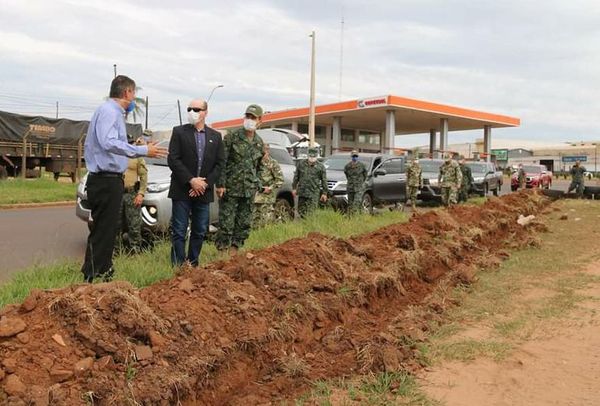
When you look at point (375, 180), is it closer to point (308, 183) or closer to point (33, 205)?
point (308, 183)

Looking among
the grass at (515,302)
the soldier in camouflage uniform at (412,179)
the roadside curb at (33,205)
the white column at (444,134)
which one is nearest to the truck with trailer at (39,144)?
the roadside curb at (33,205)

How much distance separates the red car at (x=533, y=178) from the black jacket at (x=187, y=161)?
2579 centimetres

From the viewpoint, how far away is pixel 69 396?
278 centimetres

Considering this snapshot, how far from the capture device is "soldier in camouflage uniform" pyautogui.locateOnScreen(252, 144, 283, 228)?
330 inches

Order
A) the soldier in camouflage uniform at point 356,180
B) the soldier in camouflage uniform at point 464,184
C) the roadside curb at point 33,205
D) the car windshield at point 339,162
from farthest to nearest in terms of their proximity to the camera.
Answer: the soldier in camouflage uniform at point 464,184
the car windshield at point 339,162
the roadside curb at point 33,205
the soldier in camouflage uniform at point 356,180

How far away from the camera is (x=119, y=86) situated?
14.8 feet

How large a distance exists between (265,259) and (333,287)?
0.68 metres

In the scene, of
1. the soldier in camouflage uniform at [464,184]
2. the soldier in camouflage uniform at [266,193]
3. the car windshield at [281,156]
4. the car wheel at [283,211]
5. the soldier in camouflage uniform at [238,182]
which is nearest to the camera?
the soldier in camouflage uniform at [238,182]

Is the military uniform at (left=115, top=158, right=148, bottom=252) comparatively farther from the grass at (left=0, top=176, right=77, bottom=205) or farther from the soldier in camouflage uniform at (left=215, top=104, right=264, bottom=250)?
the grass at (left=0, top=176, right=77, bottom=205)

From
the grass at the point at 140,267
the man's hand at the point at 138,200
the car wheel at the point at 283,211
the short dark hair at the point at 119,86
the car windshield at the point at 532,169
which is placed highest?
the car windshield at the point at 532,169

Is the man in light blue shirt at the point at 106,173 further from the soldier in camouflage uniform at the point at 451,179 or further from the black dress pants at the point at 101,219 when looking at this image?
the soldier in camouflage uniform at the point at 451,179

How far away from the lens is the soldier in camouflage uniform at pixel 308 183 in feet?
34.0

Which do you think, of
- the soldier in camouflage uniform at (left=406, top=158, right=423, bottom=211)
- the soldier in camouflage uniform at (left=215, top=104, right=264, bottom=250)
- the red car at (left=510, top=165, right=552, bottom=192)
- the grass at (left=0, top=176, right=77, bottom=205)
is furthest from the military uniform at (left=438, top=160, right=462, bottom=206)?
the red car at (left=510, top=165, right=552, bottom=192)

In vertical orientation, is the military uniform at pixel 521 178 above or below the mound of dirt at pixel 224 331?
above
